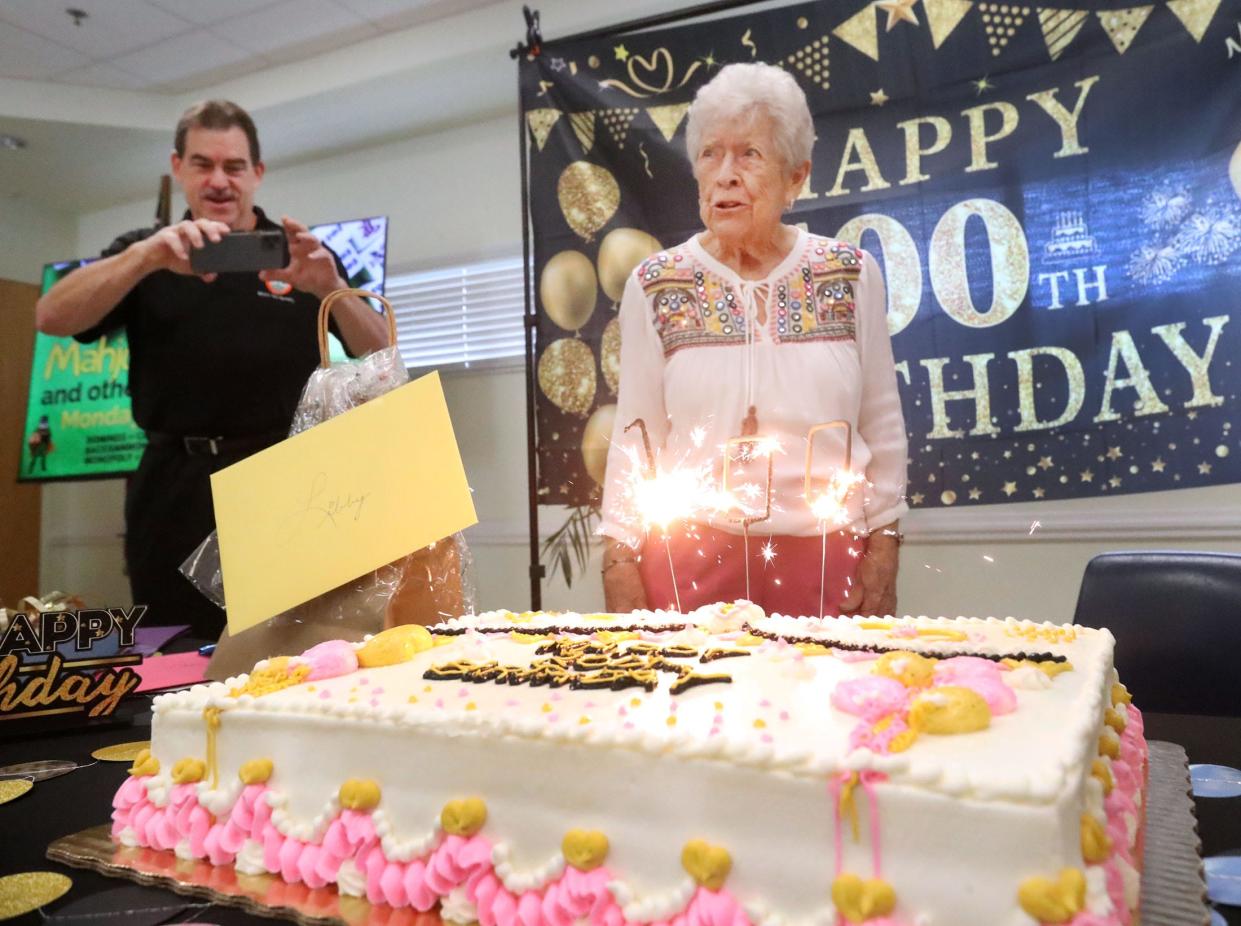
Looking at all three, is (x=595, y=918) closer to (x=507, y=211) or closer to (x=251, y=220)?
(x=251, y=220)

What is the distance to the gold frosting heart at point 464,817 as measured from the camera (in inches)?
27.5

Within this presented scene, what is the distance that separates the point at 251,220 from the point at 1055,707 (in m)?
1.73

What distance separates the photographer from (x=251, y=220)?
1886 mm

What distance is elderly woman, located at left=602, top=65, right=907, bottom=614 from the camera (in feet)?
4.39

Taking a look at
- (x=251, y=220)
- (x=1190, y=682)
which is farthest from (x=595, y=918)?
(x=251, y=220)

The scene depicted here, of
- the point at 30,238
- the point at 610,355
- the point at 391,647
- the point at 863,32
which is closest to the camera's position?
the point at 391,647

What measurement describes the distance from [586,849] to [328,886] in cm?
24

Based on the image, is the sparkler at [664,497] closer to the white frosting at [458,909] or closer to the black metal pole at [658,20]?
the white frosting at [458,909]

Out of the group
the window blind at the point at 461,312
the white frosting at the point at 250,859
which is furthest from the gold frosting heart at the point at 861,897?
the window blind at the point at 461,312

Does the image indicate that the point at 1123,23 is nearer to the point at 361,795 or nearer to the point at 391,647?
the point at 391,647

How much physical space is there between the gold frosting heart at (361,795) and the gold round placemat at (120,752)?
36cm

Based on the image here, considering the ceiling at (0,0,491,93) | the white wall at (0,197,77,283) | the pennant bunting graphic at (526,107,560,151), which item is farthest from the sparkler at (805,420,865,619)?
the white wall at (0,197,77,283)

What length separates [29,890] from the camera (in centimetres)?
66

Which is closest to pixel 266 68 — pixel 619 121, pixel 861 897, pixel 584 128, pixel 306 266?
pixel 584 128
